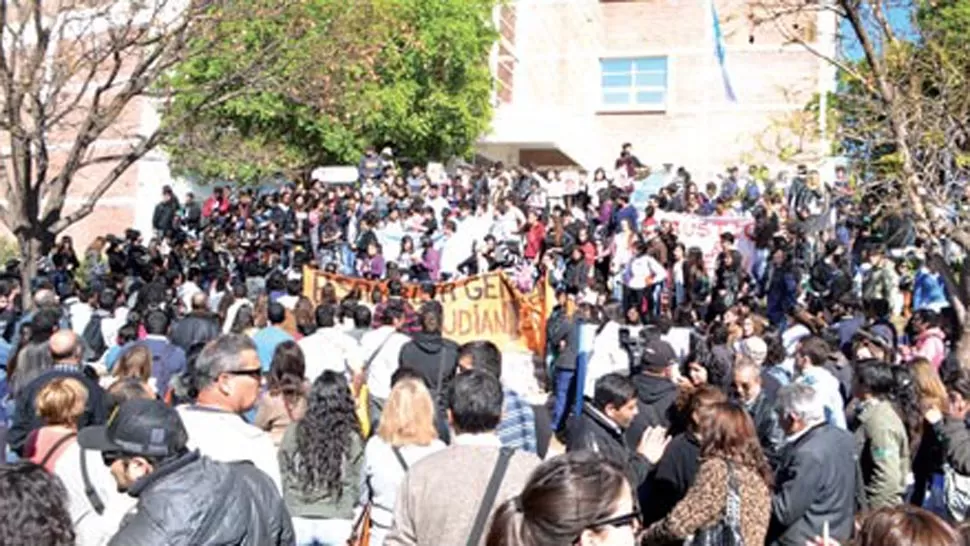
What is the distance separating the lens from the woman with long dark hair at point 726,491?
418 cm

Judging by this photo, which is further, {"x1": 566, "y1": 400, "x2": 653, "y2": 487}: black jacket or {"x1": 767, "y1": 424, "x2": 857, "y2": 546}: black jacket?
{"x1": 566, "y1": 400, "x2": 653, "y2": 487}: black jacket

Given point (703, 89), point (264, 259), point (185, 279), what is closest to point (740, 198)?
point (264, 259)

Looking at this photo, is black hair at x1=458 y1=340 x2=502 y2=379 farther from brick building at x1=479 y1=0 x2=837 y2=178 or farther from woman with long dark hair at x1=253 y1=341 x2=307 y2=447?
brick building at x1=479 y1=0 x2=837 y2=178

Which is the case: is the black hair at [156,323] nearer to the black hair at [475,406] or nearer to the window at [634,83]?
the black hair at [475,406]

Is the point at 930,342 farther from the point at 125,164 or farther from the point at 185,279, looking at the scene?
the point at 185,279

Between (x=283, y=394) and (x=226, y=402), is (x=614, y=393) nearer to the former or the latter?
(x=283, y=394)

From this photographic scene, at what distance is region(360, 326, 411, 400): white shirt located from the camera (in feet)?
25.0

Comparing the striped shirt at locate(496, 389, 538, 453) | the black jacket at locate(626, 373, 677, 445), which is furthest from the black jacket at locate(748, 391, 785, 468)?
the striped shirt at locate(496, 389, 538, 453)

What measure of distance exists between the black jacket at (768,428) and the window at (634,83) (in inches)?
1693

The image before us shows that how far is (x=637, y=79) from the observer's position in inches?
1941

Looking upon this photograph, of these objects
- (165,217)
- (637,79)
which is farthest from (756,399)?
(637,79)

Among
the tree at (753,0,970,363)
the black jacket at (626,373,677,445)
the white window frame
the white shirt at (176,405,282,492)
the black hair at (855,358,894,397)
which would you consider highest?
the white window frame

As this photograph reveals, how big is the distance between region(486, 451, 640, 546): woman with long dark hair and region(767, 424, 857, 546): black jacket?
2334mm

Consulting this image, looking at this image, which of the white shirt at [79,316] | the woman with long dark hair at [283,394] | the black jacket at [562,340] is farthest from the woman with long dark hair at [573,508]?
the white shirt at [79,316]
